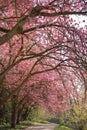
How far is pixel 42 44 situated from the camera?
49.1 feet

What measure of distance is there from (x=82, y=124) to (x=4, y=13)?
27850 millimetres

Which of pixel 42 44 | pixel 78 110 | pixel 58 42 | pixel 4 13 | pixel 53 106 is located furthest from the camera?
pixel 78 110

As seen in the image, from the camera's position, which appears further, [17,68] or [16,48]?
[17,68]

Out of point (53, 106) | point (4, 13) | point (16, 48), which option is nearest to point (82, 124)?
point (53, 106)

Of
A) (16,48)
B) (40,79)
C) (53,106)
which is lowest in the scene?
(53,106)

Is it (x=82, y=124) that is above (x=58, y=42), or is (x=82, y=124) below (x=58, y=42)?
below

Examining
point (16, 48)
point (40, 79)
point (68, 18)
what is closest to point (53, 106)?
point (40, 79)

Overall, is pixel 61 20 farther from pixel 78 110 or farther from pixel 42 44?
pixel 78 110

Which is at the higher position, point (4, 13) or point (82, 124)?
point (4, 13)

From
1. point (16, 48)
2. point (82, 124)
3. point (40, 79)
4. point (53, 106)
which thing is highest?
point (16, 48)

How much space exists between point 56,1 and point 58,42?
6.69 ft

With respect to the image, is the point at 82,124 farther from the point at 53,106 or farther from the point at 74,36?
the point at 74,36

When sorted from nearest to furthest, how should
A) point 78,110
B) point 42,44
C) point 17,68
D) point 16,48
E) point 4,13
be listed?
point 4,13 < point 42,44 < point 16,48 < point 17,68 < point 78,110

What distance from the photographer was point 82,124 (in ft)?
124
